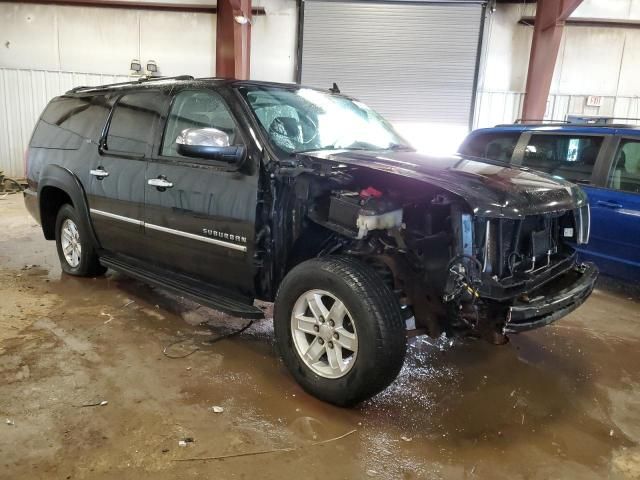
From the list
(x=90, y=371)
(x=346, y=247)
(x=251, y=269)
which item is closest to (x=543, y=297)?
(x=346, y=247)

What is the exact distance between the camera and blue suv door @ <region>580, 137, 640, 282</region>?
4516 millimetres

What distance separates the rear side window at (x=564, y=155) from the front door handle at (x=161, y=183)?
3.75 metres

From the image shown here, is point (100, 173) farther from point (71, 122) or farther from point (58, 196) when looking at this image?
point (58, 196)

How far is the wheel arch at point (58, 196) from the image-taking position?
4.26m

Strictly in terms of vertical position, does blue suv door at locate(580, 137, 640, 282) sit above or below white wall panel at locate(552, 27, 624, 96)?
below

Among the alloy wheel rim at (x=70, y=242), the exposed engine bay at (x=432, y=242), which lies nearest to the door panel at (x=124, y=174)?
the alloy wheel rim at (x=70, y=242)

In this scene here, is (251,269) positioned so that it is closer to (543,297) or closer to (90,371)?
(90,371)

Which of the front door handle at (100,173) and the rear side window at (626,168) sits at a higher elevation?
the rear side window at (626,168)

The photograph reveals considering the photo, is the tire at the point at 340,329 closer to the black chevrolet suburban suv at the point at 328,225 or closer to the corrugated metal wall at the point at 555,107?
the black chevrolet suburban suv at the point at 328,225

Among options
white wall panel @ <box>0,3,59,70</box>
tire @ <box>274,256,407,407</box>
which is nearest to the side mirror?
tire @ <box>274,256,407,407</box>

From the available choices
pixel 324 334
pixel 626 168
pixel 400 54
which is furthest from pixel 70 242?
pixel 400 54

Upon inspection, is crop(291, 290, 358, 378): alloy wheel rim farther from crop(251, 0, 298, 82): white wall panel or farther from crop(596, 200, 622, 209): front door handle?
crop(251, 0, 298, 82): white wall panel

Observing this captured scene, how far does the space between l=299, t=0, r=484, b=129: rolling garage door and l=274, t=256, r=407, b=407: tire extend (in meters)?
8.30

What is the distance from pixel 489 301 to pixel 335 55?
8.87m
